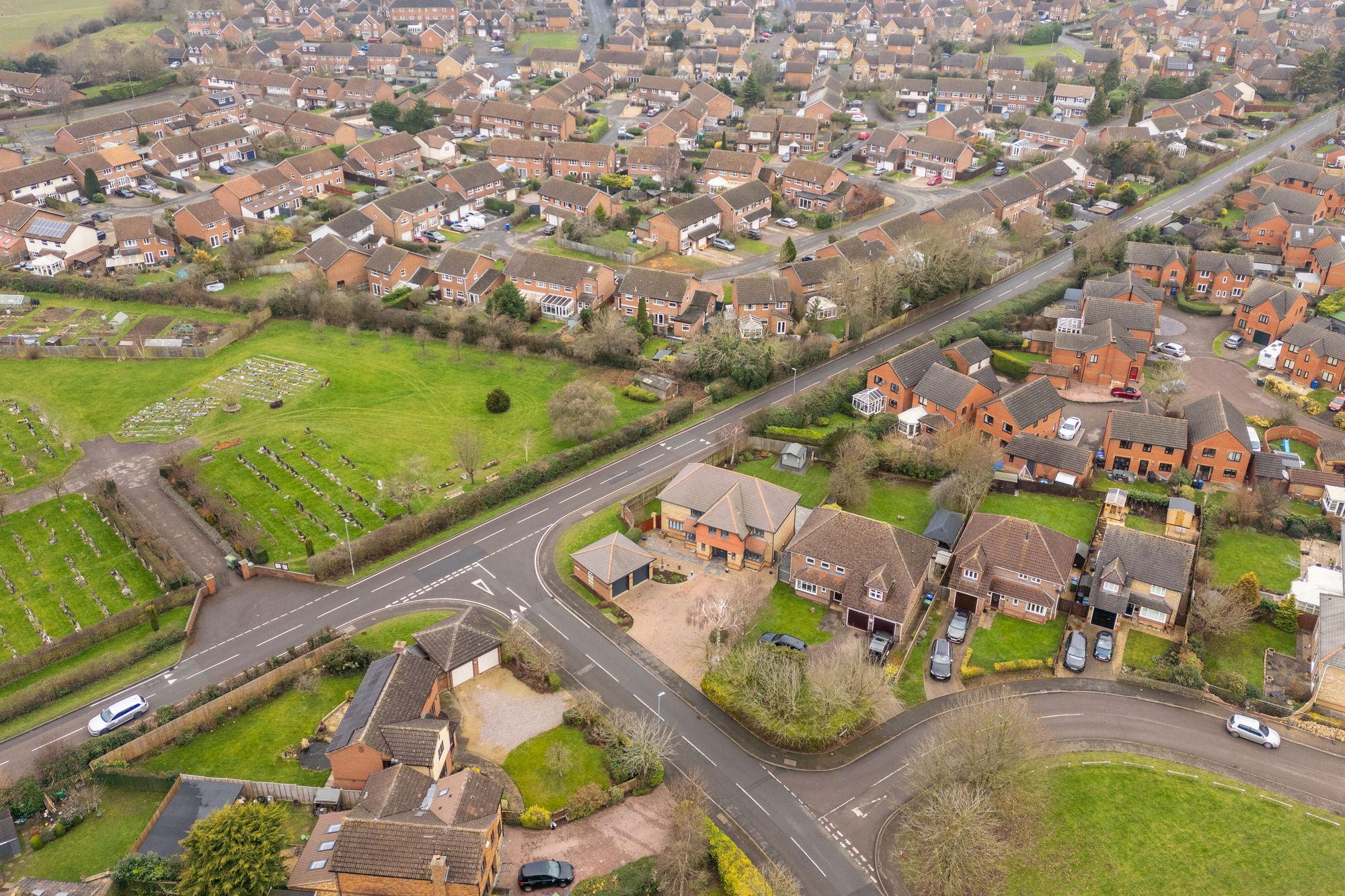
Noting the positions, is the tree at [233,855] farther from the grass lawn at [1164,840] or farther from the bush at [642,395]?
the bush at [642,395]

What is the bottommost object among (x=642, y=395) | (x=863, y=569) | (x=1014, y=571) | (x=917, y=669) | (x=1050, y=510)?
(x=1050, y=510)

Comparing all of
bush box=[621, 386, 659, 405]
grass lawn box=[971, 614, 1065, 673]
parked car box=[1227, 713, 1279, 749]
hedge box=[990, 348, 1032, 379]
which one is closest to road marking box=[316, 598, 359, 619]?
bush box=[621, 386, 659, 405]

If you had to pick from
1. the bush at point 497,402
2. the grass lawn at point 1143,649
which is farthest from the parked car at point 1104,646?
the bush at point 497,402

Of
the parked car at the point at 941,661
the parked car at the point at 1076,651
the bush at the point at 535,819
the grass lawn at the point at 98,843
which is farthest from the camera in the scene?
the parked car at the point at 1076,651

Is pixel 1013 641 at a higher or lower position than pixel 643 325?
lower

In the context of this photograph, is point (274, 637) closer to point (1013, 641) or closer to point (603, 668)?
point (603, 668)

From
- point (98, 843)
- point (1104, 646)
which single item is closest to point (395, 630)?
point (98, 843)
